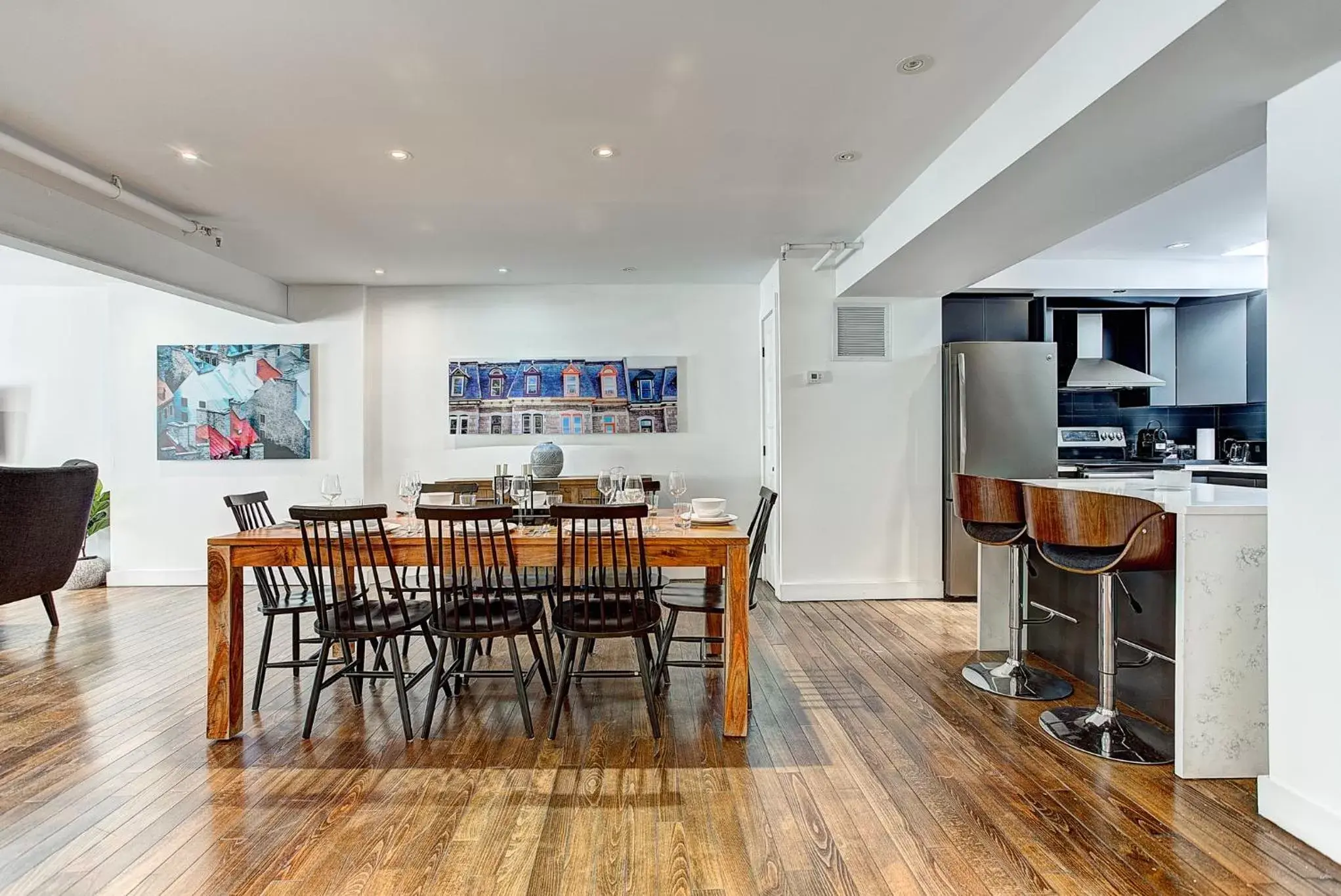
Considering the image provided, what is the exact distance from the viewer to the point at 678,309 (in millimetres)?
6066

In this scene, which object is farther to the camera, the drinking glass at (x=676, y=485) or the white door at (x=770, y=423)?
the white door at (x=770, y=423)

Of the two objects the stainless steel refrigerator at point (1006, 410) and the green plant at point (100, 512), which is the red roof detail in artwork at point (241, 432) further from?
the stainless steel refrigerator at point (1006, 410)

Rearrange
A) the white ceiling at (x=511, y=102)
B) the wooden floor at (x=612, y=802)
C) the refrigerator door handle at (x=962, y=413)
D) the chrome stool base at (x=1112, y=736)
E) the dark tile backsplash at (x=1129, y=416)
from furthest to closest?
1. the dark tile backsplash at (x=1129, y=416)
2. the refrigerator door handle at (x=962, y=413)
3. the chrome stool base at (x=1112, y=736)
4. the white ceiling at (x=511, y=102)
5. the wooden floor at (x=612, y=802)

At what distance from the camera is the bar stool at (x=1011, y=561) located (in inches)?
127

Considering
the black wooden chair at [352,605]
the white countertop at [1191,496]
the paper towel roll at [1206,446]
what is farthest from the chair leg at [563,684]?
the paper towel roll at [1206,446]

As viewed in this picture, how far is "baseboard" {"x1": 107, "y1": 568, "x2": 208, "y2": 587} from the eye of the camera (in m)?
5.83

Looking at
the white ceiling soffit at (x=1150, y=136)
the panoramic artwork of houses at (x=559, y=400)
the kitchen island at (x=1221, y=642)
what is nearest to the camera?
the white ceiling soffit at (x=1150, y=136)

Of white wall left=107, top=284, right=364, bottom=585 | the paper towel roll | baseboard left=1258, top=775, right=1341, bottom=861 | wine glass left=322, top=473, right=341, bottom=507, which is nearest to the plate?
wine glass left=322, top=473, right=341, bottom=507

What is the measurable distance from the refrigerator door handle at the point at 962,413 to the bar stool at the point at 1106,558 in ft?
7.18

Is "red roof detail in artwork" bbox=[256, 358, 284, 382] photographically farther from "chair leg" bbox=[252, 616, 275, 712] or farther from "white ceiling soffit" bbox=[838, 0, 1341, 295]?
"white ceiling soffit" bbox=[838, 0, 1341, 295]

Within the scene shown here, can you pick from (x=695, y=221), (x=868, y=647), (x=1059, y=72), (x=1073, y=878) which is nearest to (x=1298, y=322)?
(x=1059, y=72)

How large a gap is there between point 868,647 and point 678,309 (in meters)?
3.26

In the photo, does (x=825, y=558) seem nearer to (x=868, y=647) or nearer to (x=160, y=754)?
(x=868, y=647)

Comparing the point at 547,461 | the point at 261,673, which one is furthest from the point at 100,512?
the point at 261,673
